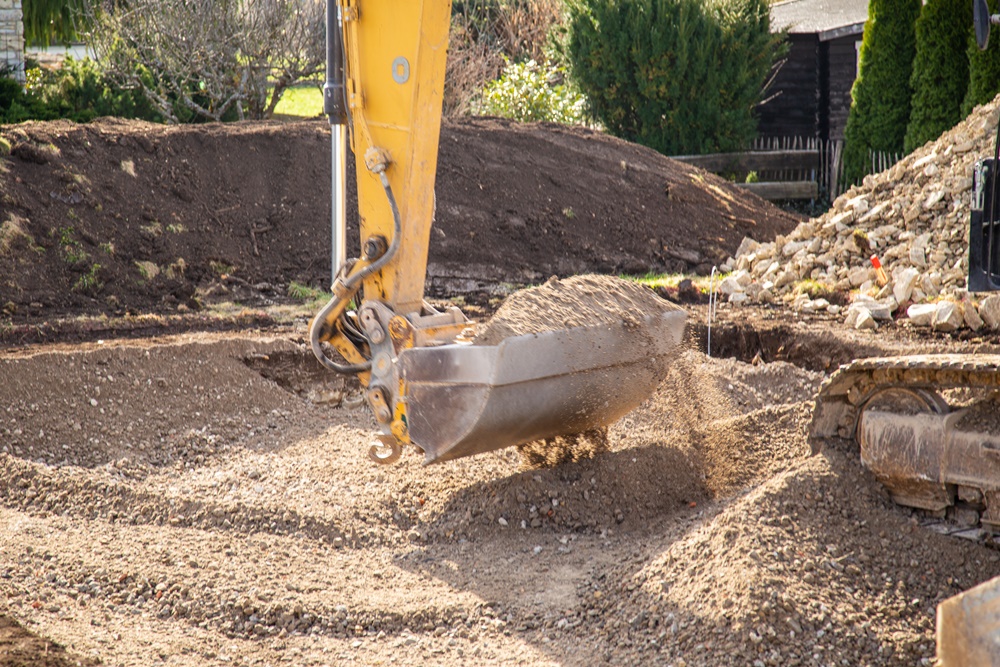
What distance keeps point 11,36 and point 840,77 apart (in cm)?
1363

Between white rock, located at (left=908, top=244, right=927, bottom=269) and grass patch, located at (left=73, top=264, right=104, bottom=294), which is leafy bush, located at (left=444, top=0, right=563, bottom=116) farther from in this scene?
white rock, located at (left=908, top=244, right=927, bottom=269)

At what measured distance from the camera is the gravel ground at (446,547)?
347 cm

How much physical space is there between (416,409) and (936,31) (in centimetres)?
1152

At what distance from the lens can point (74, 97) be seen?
14078 mm

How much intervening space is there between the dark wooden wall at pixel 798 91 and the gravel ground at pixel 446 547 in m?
12.9

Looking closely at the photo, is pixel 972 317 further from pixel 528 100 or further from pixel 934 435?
pixel 528 100

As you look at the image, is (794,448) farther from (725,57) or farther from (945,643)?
(725,57)

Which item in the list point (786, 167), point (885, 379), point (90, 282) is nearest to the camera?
point (885, 379)

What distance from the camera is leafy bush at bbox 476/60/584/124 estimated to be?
632 inches

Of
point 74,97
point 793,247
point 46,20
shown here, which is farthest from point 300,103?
point 793,247

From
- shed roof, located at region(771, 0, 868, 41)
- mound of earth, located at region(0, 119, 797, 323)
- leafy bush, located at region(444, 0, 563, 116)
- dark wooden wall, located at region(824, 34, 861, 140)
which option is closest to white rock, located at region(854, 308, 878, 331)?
mound of earth, located at region(0, 119, 797, 323)

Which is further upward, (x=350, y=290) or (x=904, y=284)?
(x=904, y=284)

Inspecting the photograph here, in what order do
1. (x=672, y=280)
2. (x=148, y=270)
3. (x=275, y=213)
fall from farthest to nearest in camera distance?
(x=275, y=213) → (x=672, y=280) → (x=148, y=270)

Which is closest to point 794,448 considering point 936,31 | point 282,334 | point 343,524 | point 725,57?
point 343,524
